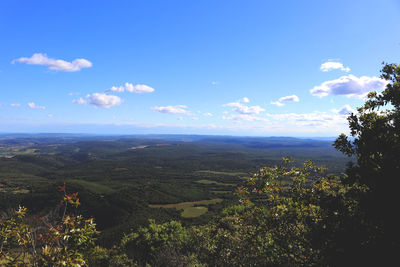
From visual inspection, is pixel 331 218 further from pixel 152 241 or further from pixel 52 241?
pixel 152 241

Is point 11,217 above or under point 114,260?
above

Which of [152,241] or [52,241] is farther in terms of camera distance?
[152,241]

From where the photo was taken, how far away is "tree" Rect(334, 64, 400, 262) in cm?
827

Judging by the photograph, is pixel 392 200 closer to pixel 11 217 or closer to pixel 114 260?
pixel 11 217

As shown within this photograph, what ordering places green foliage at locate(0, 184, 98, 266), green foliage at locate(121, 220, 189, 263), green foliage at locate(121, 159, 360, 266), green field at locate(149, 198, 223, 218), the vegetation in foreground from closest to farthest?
green foliage at locate(0, 184, 98, 266), the vegetation in foreground, green foliage at locate(121, 159, 360, 266), green foliage at locate(121, 220, 189, 263), green field at locate(149, 198, 223, 218)

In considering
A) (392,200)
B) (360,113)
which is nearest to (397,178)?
(392,200)

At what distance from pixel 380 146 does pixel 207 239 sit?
23776 millimetres

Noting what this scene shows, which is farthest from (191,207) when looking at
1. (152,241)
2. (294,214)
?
(294,214)

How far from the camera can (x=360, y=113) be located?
11578 millimetres

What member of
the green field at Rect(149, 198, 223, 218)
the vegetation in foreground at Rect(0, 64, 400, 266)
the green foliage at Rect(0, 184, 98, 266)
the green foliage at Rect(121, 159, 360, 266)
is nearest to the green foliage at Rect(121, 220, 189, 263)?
the green foliage at Rect(121, 159, 360, 266)

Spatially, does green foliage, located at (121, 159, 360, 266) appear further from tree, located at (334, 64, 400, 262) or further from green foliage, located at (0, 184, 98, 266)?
green foliage, located at (0, 184, 98, 266)

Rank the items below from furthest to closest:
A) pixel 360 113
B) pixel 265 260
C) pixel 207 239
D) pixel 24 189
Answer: pixel 24 189
pixel 207 239
pixel 265 260
pixel 360 113

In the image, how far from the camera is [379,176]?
8.71 meters

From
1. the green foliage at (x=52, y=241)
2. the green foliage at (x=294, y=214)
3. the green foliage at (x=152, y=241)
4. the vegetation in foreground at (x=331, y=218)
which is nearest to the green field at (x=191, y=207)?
the green foliage at (x=152, y=241)
